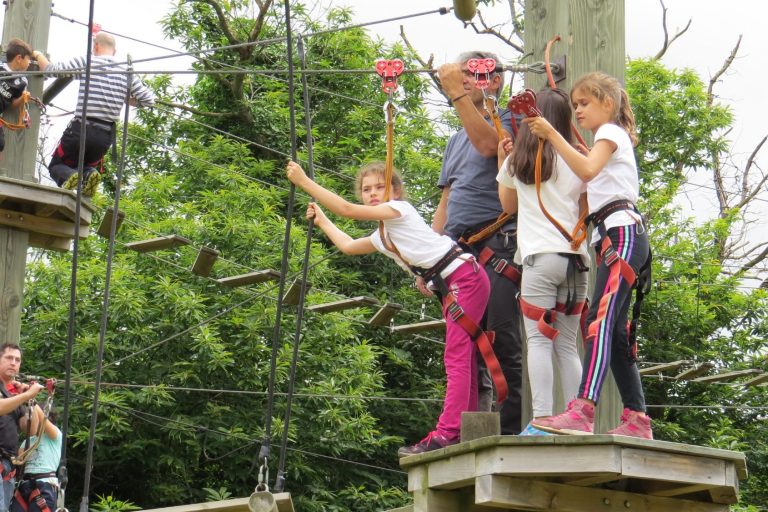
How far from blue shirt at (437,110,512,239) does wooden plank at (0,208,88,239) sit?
9.21 ft

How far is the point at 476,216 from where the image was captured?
15.1ft

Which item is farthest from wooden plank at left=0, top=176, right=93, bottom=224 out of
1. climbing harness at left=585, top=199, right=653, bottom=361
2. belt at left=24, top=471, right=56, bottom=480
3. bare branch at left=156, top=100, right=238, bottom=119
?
bare branch at left=156, top=100, right=238, bottom=119

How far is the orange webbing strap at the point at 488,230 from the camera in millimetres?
4523

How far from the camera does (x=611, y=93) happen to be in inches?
163

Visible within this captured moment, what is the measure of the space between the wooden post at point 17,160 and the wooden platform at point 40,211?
9 cm

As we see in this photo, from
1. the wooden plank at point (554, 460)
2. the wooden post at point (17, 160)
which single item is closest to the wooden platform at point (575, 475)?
the wooden plank at point (554, 460)

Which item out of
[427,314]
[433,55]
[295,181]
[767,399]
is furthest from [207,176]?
[295,181]

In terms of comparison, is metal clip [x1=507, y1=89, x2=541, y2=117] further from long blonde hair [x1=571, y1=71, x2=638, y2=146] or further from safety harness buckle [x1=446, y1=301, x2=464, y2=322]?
safety harness buckle [x1=446, y1=301, x2=464, y2=322]

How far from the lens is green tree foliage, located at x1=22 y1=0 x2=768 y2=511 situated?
11.4 m

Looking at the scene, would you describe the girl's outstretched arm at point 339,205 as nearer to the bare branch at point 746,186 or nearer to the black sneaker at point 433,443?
the black sneaker at point 433,443

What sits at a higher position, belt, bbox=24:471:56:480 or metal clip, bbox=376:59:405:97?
metal clip, bbox=376:59:405:97

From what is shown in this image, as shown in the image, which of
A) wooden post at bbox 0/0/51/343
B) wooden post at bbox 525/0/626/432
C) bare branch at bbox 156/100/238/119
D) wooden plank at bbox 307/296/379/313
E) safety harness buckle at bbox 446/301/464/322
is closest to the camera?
safety harness buckle at bbox 446/301/464/322

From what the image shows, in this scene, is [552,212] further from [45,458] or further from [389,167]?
[45,458]

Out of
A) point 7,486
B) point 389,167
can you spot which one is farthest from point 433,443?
point 7,486
